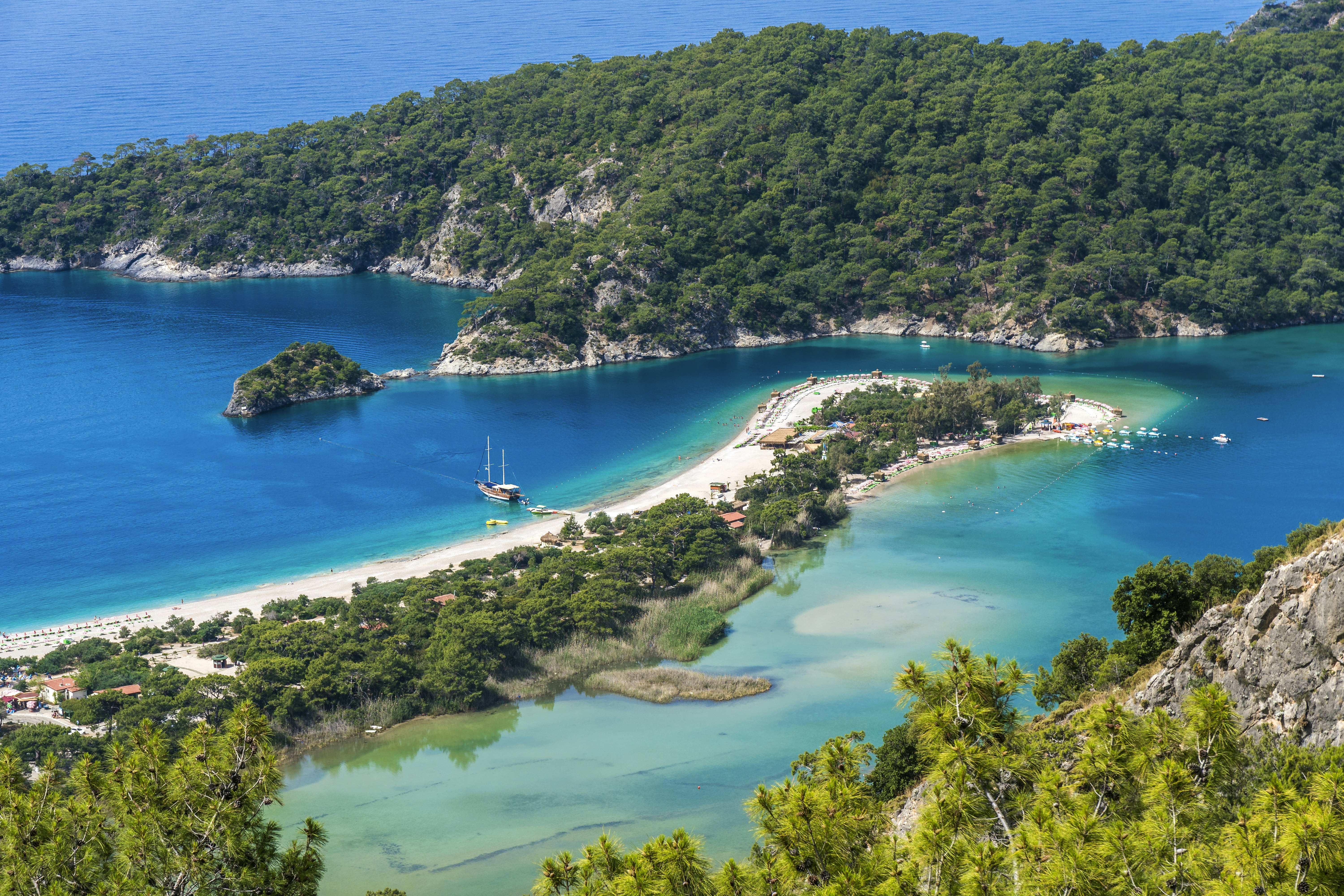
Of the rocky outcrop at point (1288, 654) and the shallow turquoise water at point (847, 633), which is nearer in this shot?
the rocky outcrop at point (1288, 654)

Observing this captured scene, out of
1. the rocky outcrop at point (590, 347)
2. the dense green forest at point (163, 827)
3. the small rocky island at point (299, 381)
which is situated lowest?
the dense green forest at point (163, 827)

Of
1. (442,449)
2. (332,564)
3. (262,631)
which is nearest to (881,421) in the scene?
(442,449)

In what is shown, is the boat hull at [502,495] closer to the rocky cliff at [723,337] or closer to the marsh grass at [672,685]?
the marsh grass at [672,685]

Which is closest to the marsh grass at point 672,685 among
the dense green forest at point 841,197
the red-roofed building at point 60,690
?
the red-roofed building at point 60,690

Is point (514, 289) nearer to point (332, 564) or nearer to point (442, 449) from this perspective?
point (442, 449)

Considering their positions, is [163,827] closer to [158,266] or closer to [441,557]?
[441,557]
